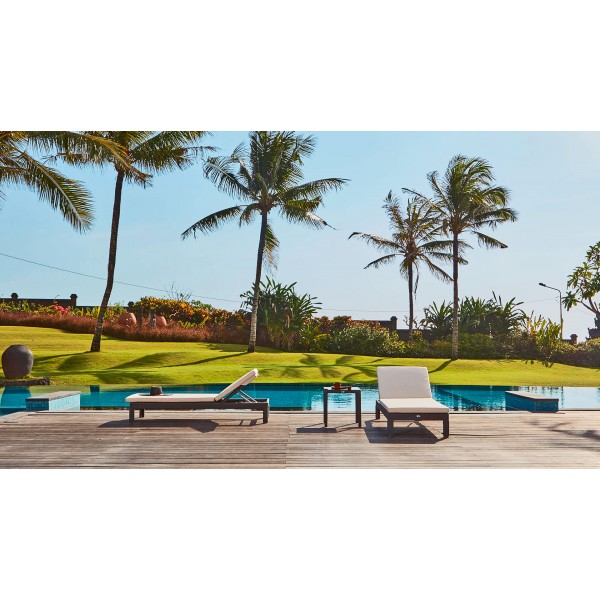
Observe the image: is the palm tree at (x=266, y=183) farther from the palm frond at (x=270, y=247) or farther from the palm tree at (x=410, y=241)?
the palm tree at (x=410, y=241)

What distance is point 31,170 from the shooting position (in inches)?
486

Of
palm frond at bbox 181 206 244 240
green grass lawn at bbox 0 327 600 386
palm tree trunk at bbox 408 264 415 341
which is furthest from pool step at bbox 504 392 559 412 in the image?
palm tree trunk at bbox 408 264 415 341

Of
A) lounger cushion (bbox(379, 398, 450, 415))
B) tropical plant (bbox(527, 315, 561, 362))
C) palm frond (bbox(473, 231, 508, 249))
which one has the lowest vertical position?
lounger cushion (bbox(379, 398, 450, 415))

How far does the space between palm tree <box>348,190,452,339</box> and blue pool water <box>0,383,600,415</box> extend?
7.64 meters

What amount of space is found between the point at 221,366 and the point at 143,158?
22.1 ft

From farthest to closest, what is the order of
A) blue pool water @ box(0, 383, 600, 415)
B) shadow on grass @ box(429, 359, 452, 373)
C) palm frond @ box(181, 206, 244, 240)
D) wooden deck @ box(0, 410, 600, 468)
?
palm frond @ box(181, 206, 244, 240)
shadow on grass @ box(429, 359, 452, 373)
blue pool water @ box(0, 383, 600, 415)
wooden deck @ box(0, 410, 600, 468)

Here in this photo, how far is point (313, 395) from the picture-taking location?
13.1 meters

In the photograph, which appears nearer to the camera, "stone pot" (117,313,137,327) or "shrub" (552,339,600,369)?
"shrub" (552,339,600,369)

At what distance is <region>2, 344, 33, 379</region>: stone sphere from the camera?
563 inches

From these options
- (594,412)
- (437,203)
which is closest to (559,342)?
(437,203)

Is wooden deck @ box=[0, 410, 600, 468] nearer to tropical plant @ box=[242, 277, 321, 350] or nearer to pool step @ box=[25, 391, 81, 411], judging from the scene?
pool step @ box=[25, 391, 81, 411]

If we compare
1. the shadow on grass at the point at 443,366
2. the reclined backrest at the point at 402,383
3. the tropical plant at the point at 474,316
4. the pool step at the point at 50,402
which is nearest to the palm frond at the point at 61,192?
the pool step at the point at 50,402
